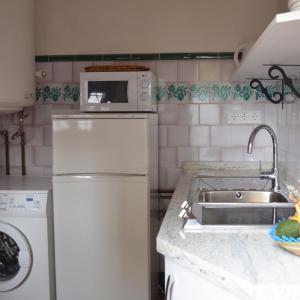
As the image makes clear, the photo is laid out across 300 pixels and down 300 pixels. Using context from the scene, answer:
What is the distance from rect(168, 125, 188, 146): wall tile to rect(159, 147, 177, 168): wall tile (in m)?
0.06

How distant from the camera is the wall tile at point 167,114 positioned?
2904mm

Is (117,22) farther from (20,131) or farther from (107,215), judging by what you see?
(107,215)

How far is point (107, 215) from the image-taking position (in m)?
2.37

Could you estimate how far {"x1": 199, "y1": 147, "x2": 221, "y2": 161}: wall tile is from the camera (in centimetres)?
291

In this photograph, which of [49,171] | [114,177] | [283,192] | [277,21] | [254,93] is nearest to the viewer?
[277,21]

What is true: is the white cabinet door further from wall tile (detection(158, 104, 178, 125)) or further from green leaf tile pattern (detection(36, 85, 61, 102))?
green leaf tile pattern (detection(36, 85, 61, 102))

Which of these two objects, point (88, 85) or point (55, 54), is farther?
point (55, 54)

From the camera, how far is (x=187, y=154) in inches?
115

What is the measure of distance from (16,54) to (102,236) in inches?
50.1

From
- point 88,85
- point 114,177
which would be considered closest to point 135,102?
point 88,85

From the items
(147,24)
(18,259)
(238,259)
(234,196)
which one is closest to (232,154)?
(234,196)

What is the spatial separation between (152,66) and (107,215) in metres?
1.14

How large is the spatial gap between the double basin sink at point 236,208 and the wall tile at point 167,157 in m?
0.77

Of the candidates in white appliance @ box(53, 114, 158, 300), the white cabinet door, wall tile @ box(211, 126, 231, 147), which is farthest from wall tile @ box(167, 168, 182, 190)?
the white cabinet door
